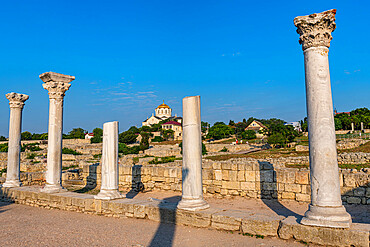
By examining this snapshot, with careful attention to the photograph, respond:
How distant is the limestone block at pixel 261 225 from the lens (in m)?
5.45

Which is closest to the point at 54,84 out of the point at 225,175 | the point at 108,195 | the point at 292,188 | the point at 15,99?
the point at 15,99

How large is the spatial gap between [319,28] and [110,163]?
6894mm

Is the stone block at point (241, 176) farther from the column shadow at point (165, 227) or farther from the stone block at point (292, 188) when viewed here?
the column shadow at point (165, 227)

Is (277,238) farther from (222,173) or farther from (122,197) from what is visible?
(222,173)

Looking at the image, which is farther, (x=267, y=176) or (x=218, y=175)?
(x=218, y=175)

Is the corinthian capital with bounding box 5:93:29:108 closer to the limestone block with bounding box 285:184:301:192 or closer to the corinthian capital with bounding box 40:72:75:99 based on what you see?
the corinthian capital with bounding box 40:72:75:99

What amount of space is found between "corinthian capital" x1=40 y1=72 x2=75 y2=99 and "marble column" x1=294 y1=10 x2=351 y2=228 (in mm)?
8619

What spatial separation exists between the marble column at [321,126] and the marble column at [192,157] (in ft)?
8.58

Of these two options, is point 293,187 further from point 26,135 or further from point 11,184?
point 26,135

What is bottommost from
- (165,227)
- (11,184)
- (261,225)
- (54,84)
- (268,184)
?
(165,227)

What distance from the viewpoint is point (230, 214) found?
614 centimetres

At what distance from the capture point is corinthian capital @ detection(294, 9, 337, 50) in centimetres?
550

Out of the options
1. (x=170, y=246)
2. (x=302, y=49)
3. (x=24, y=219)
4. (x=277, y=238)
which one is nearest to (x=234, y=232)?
(x=277, y=238)

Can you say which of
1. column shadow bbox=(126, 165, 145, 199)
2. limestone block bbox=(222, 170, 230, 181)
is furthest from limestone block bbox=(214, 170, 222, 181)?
column shadow bbox=(126, 165, 145, 199)
